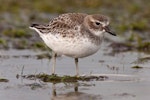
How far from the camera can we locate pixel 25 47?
51.8 ft

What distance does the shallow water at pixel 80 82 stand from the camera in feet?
34.2

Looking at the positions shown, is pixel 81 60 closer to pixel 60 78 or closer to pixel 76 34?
pixel 60 78

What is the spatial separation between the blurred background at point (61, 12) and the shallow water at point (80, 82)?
1.15m

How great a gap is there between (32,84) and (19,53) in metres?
3.87

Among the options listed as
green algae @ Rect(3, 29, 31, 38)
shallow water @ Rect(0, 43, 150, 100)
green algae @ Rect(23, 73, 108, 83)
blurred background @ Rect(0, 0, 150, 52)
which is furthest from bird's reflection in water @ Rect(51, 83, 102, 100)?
green algae @ Rect(3, 29, 31, 38)

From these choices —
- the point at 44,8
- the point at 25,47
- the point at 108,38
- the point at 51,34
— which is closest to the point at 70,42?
the point at 51,34

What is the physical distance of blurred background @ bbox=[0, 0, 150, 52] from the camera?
16.3 meters

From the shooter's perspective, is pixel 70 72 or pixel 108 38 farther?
pixel 108 38

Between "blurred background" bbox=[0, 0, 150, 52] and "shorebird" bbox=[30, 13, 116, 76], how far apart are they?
12.7 feet

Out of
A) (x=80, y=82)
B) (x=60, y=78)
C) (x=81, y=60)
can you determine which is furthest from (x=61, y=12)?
(x=80, y=82)

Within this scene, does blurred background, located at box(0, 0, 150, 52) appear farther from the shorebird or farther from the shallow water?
the shorebird

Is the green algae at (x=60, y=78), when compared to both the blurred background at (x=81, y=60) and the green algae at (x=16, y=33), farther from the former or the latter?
the green algae at (x=16, y=33)

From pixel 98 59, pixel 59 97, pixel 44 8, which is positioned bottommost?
pixel 59 97

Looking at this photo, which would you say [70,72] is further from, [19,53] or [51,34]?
[19,53]
